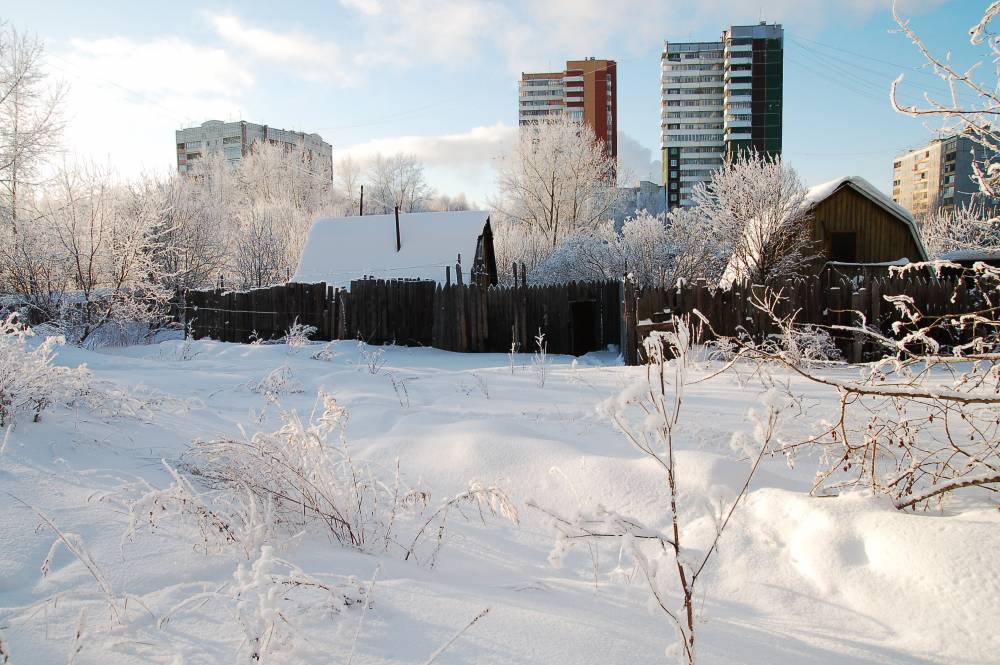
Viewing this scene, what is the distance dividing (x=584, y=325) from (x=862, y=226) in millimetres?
10648

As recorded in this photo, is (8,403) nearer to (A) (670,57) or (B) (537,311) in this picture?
(B) (537,311)

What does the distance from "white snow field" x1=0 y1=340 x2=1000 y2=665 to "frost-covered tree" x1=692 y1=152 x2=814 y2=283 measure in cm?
1344

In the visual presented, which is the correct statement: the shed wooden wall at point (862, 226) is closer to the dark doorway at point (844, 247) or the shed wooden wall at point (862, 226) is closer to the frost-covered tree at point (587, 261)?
the dark doorway at point (844, 247)

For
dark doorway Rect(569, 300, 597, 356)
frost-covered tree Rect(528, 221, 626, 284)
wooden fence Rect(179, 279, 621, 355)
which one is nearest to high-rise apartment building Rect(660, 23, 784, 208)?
frost-covered tree Rect(528, 221, 626, 284)

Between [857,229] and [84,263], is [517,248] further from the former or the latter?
[84,263]

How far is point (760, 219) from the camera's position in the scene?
16016 millimetres

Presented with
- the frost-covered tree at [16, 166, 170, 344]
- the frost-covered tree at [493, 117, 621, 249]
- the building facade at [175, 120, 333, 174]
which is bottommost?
the frost-covered tree at [16, 166, 170, 344]

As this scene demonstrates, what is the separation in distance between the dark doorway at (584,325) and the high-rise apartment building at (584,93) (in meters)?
71.0

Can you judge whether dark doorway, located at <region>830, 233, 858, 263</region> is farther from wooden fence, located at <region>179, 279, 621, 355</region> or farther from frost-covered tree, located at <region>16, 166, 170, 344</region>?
frost-covered tree, located at <region>16, 166, 170, 344</region>

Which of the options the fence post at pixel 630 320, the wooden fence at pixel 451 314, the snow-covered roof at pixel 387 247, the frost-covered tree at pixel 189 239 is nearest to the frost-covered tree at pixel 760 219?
the wooden fence at pixel 451 314

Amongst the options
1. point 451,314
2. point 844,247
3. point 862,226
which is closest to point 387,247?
point 451,314

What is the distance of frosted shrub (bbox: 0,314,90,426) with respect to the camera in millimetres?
3500

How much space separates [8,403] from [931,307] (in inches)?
492

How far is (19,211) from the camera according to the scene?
1517cm
